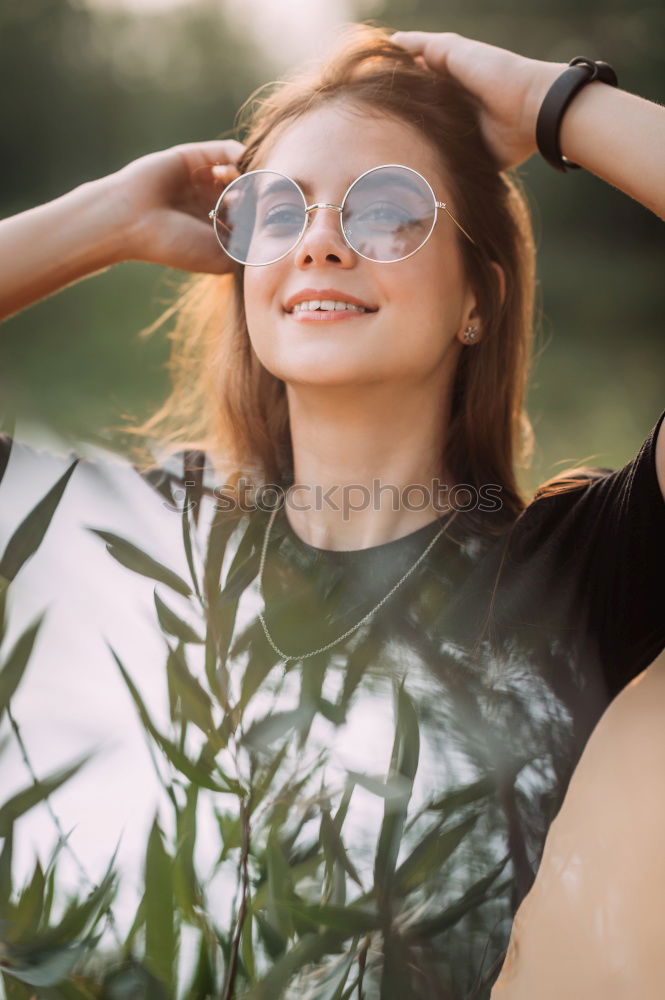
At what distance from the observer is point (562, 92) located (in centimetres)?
85

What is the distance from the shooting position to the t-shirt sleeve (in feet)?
2.53

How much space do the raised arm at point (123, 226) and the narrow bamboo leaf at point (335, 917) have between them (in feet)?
2.35

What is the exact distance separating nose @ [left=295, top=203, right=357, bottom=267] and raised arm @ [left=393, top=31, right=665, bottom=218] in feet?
0.73

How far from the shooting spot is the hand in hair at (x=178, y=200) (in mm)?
1029

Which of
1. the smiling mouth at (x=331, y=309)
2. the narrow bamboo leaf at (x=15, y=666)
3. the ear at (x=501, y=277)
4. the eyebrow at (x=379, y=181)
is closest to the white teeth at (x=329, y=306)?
the smiling mouth at (x=331, y=309)

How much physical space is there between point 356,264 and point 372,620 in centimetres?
36

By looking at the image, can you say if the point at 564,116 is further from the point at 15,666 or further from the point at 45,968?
the point at 45,968

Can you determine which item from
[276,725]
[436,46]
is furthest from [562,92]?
[276,725]

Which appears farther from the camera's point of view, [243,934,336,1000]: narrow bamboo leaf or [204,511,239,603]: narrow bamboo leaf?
[204,511,239,603]: narrow bamboo leaf

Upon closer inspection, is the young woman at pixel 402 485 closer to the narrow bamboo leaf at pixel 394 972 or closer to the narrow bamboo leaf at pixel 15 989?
the narrow bamboo leaf at pixel 394 972

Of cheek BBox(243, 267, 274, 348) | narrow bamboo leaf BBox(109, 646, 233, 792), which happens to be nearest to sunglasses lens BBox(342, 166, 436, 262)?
cheek BBox(243, 267, 274, 348)

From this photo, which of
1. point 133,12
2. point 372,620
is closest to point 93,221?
point 372,620

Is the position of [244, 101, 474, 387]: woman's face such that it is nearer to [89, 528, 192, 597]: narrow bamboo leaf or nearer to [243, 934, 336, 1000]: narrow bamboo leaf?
[89, 528, 192, 597]: narrow bamboo leaf

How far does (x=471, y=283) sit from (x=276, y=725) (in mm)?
540
